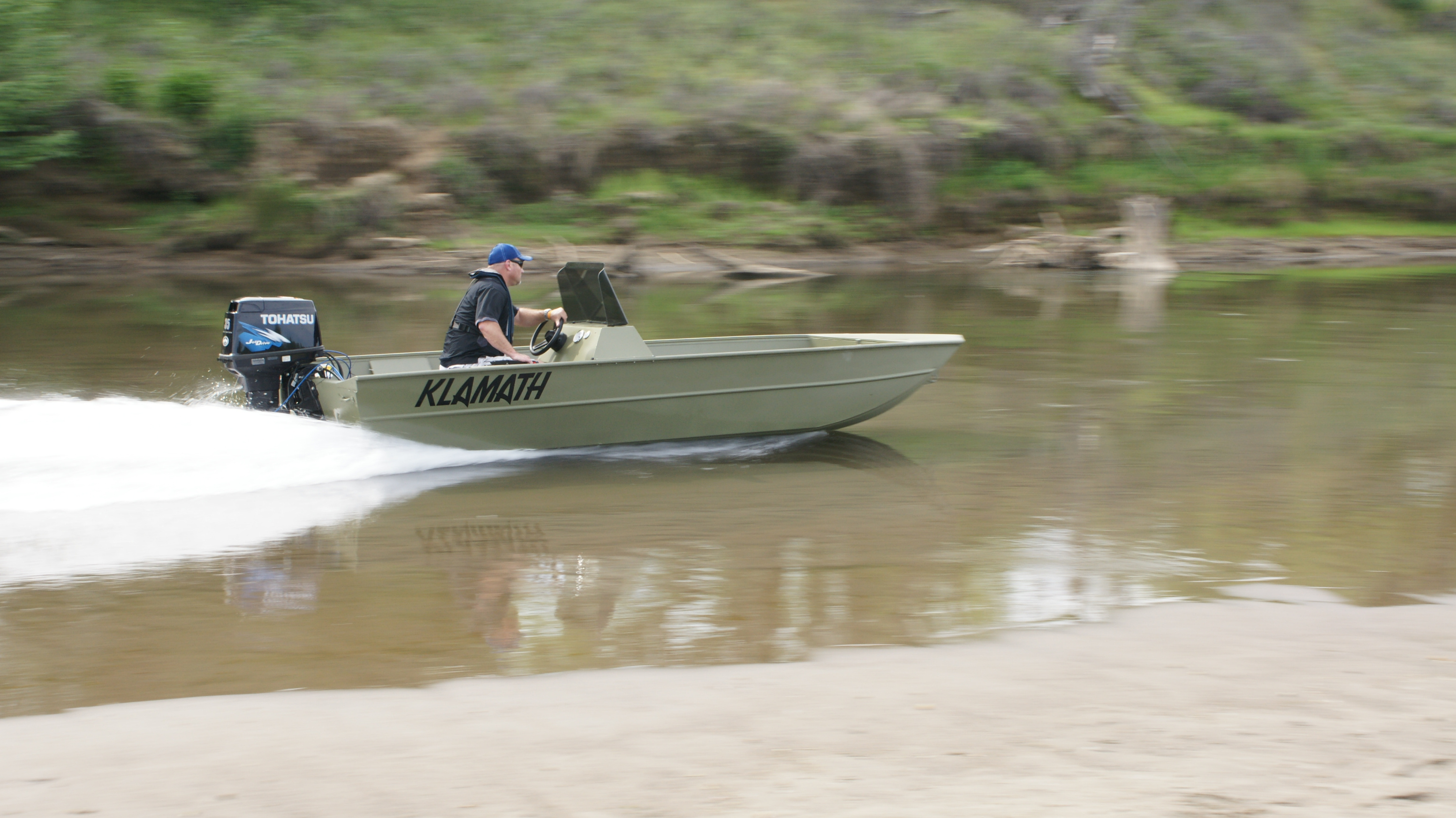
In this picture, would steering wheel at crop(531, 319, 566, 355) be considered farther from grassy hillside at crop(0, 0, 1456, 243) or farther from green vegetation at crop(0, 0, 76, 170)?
green vegetation at crop(0, 0, 76, 170)

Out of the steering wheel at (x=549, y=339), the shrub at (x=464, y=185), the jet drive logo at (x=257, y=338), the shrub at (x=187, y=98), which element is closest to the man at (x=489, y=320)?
the steering wheel at (x=549, y=339)

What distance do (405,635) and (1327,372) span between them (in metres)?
9.61

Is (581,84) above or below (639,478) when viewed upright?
above

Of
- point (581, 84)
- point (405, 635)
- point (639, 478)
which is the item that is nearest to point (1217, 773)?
point (405, 635)

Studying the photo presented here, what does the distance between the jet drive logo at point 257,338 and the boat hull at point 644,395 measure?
1.51 feet

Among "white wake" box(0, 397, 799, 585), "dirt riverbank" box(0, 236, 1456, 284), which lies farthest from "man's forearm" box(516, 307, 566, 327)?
"dirt riverbank" box(0, 236, 1456, 284)

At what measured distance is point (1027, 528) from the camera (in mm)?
5953

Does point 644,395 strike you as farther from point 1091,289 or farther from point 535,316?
point 1091,289

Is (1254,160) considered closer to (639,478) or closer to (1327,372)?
(1327,372)

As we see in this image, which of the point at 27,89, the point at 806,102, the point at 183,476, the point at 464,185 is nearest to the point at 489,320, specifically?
the point at 183,476

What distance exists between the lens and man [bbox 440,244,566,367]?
274 inches

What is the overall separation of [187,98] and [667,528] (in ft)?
89.4

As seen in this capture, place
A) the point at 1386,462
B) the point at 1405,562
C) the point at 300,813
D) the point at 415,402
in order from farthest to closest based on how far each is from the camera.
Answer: the point at 1386,462, the point at 415,402, the point at 1405,562, the point at 300,813

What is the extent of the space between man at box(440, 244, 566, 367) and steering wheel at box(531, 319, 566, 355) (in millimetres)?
268
